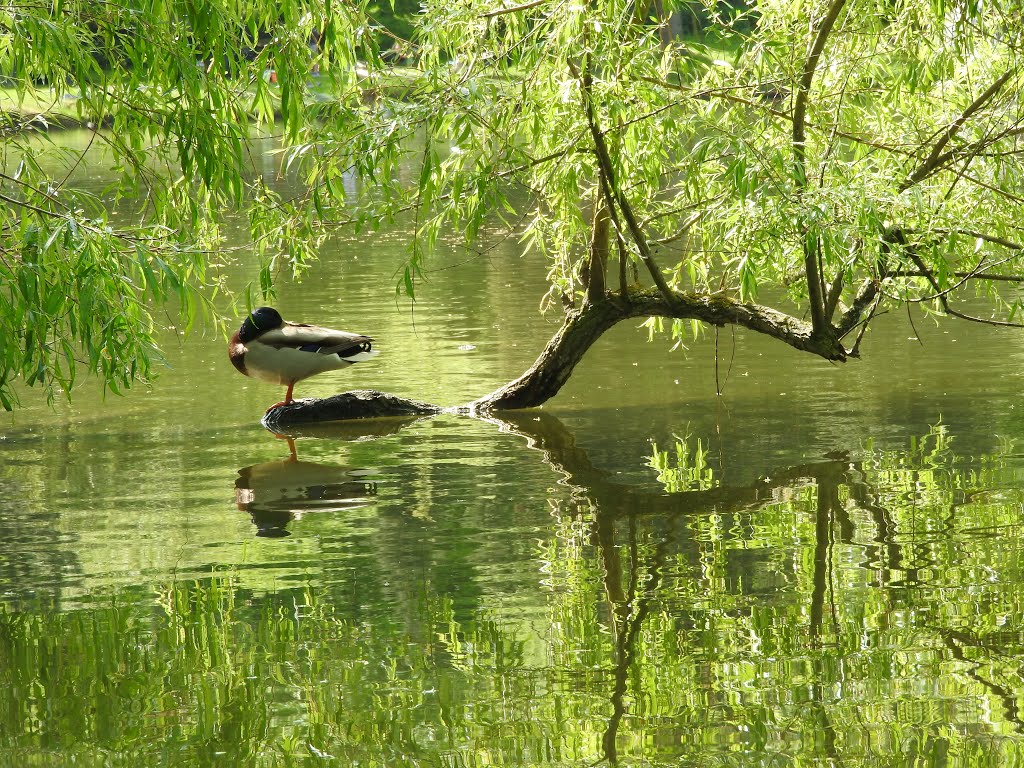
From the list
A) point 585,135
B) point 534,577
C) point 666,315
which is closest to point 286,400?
point 666,315

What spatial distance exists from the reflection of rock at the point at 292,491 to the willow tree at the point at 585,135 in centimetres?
130

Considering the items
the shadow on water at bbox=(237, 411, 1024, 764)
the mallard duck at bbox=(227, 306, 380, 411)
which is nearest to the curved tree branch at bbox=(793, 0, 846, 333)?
the shadow on water at bbox=(237, 411, 1024, 764)

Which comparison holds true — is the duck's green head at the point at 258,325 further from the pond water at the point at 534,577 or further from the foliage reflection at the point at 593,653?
the foliage reflection at the point at 593,653

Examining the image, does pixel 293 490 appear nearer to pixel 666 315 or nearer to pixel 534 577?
pixel 534 577

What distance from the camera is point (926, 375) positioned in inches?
426

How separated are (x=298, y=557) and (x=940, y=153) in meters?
5.07

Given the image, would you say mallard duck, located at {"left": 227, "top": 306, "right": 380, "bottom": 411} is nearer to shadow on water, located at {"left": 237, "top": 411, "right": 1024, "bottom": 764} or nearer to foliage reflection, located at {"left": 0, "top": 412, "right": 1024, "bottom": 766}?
shadow on water, located at {"left": 237, "top": 411, "right": 1024, "bottom": 764}

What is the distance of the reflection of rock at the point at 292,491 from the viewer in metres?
7.34

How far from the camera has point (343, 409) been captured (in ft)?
33.0

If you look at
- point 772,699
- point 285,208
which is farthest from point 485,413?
point 772,699

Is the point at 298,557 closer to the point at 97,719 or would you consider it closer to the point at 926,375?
the point at 97,719

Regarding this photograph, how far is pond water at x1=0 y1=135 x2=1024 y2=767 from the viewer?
172 inches

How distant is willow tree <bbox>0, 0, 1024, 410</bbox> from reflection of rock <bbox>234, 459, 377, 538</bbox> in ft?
4.26

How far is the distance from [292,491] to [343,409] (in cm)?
220
